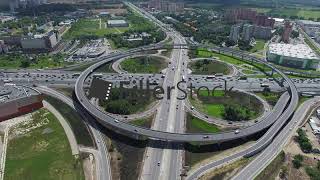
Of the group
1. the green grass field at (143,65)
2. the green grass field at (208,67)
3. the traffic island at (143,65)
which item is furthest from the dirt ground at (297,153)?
the green grass field at (143,65)

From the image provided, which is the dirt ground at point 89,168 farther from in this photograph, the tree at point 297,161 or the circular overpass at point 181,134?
the tree at point 297,161

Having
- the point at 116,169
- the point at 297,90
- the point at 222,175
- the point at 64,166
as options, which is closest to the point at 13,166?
the point at 64,166

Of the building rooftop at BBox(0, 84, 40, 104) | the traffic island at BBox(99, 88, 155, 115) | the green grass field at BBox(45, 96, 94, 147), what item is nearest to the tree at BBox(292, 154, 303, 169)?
the traffic island at BBox(99, 88, 155, 115)

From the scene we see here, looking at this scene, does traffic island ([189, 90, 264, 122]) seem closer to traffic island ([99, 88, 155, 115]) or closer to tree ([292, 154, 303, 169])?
traffic island ([99, 88, 155, 115])

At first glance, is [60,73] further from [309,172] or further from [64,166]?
[309,172]

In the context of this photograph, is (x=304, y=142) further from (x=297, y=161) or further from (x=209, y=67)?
(x=209, y=67)

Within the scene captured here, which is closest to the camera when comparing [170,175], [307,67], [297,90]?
[170,175]

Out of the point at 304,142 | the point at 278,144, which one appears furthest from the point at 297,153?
the point at 278,144
